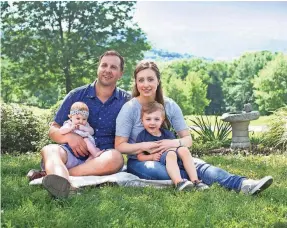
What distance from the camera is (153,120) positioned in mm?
4270

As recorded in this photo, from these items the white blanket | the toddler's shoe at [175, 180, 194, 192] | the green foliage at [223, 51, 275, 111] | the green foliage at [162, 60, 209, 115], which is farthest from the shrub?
the green foliage at [223, 51, 275, 111]

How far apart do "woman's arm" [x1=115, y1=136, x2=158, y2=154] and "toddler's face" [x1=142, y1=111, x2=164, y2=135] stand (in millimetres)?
179

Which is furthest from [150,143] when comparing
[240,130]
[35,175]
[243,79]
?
[243,79]

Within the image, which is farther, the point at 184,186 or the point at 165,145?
the point at 165,145

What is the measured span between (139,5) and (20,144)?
531 inches

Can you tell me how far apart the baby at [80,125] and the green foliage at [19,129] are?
332cm

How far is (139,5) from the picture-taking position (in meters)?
20.0

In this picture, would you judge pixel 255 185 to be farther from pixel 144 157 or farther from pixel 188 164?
pixel 144 157

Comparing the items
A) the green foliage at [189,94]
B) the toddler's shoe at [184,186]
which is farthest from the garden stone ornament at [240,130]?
the green foliage at [189,94]

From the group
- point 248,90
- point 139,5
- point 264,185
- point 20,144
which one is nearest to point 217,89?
point 248,90

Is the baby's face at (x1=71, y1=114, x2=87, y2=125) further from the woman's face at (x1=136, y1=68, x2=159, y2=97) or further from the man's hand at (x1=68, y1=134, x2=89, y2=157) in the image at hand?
the woman's face at (x1=136, y1=68, x2=159, y2=97)

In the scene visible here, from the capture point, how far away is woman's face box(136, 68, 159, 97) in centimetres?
428

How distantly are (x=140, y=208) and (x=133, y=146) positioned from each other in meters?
0.96

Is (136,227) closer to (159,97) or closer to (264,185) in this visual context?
(264,185)
